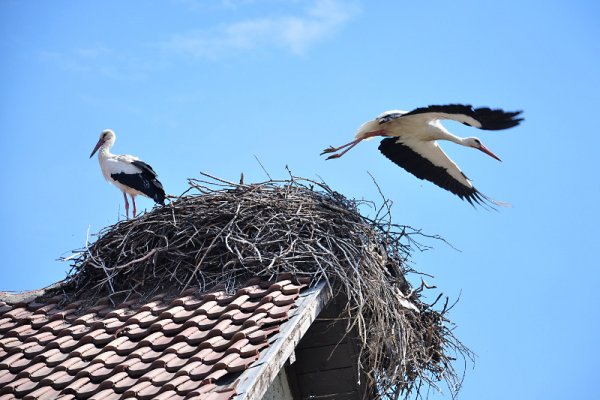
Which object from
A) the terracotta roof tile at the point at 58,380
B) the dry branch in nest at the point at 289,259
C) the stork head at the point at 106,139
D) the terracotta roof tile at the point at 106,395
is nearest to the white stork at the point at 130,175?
the stork head at the point at 106,139

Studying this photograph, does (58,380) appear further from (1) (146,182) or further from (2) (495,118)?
(1) (146,182)

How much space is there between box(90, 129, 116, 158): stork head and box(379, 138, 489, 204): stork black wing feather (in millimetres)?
3460

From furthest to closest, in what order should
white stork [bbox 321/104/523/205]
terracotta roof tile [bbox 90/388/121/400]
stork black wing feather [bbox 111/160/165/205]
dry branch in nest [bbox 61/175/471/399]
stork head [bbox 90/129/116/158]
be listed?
stork head [bbox 90/129/116/158] → stork black wing feather [bbox 111/160/165/205] → white stork [bbox 321/104/523/205] → dry branch in nest [bbox 61/175/471/399] → terracotta roof tile [bbox 90/388/121/400]

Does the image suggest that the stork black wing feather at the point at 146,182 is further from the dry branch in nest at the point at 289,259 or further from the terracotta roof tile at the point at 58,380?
the terracotta roof tile at the point at 58,380

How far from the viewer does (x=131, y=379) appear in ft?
14.7

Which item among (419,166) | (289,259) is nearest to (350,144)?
(419,166)

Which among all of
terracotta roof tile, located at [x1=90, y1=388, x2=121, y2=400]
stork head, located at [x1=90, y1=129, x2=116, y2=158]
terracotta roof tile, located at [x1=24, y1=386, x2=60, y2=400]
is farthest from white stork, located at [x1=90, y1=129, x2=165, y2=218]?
terracotta roof tile, located at [x1=90, y1=388, x2=121, y2=400]

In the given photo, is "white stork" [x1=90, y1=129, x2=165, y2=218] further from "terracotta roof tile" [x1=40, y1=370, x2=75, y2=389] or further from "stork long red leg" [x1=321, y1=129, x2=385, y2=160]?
"terracotta roof tile" [x1=40, y1=370, x2=75, y2=389]

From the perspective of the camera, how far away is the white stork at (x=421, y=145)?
825cm

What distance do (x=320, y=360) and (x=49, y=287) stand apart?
1.87 m

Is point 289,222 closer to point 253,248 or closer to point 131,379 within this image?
point 253,248

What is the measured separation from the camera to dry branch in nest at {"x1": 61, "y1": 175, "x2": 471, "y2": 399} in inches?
217

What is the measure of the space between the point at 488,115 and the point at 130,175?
410 cm

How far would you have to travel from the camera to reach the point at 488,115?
702 centimetres
